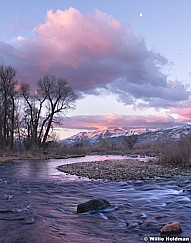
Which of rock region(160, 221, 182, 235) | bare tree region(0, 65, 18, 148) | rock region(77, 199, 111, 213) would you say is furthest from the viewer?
bare tree region(0, 65, 18, 148)

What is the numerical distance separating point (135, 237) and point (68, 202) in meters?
5.73

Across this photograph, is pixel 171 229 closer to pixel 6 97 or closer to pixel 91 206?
pixel 91 206

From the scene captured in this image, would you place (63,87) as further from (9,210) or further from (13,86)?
(9,210)

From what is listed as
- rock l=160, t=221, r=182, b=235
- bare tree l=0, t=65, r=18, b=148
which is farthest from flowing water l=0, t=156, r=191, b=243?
bare tree l=0, t=65, r=18, b=148

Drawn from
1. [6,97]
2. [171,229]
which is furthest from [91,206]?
[6,97]

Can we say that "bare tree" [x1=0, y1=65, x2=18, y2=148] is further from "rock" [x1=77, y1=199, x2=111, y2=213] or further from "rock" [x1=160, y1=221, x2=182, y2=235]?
"rock" [x1=160, y1=221, x2=182, y2=235]

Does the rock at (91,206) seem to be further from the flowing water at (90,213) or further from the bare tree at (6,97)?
the bare tree at (6,97)

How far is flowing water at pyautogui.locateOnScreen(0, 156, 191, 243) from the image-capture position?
8.91 m

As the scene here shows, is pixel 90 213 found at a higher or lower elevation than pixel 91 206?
lower

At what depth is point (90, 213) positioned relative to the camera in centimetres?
1164

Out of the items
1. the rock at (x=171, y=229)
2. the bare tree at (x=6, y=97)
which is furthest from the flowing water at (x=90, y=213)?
the bare tree at (x=6, y=97)

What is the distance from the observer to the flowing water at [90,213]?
891 cm

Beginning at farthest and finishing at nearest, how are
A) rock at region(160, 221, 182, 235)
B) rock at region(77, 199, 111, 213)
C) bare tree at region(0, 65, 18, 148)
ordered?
bare tree at region(0, 65, 18, 148) → rock at region(77, 199, 111, 213) → rock at region(160, 221, 182, 235)

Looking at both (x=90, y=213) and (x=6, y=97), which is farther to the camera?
(x=6, y=97)
